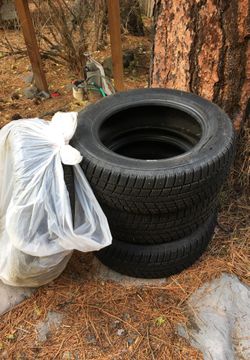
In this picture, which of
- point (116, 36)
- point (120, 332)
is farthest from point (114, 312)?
point (116, 36)

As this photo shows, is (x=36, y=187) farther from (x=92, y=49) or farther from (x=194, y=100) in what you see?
(x=92, y=49)

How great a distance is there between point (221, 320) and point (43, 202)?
115 cm

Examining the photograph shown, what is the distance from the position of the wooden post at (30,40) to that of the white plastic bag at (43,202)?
2427mm

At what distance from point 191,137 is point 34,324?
1.40 metres

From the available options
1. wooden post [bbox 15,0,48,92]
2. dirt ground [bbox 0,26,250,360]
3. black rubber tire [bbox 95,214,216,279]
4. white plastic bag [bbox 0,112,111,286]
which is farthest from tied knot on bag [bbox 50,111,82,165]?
wooden post [bbox 15,0,48,92]

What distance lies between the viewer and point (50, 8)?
4.38 metres

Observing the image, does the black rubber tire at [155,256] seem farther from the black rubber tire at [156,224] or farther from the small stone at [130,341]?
the small stone at [130,341]

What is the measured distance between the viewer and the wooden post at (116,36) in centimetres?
344

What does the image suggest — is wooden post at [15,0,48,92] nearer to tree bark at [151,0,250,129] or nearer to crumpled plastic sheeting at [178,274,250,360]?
tree bark at [151,0,250,129]

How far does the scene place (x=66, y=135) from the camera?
6.15 feet

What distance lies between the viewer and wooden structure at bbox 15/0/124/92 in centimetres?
350

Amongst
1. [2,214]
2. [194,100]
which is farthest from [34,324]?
[194,100]

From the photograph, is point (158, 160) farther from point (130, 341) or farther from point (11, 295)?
point (11, 295)

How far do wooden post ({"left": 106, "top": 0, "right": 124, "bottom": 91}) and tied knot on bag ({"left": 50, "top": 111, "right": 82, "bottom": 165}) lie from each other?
193 centimetres
